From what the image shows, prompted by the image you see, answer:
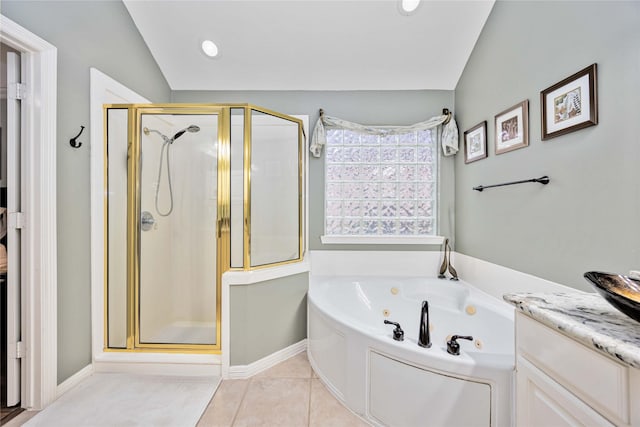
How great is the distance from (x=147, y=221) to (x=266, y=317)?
1.19 metres

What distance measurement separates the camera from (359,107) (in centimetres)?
259

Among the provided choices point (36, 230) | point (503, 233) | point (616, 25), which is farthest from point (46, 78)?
point (503, 233)

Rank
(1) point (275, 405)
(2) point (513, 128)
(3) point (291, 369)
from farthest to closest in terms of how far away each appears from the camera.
Result: (3) point (291, 369)
(2) point (513, 128)
(1) point (275, 405)

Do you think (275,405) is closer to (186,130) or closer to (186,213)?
(186,213)

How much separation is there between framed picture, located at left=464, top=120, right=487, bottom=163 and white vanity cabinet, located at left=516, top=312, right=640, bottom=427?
5.30ft

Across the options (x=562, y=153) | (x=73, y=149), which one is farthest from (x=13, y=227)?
(x=562, y=153)

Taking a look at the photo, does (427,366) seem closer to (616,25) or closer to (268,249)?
(268,249)

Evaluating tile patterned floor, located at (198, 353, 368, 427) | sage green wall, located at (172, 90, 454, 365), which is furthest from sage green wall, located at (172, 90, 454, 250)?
tile patterned floor, located at (198, 353, 368, 427)

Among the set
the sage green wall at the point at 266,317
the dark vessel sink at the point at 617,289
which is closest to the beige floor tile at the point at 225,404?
the sage green wall at the point at 266,317

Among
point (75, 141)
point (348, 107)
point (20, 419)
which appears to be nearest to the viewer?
point (20, 419)

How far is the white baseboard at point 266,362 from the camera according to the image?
1.79m

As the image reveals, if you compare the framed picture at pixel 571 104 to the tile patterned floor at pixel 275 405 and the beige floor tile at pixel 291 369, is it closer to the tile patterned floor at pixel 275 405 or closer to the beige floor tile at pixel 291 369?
the tile patterned floor at pixel 275 405

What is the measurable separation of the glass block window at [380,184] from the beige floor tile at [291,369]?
115cm

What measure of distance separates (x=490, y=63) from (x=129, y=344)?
11.2 ft
